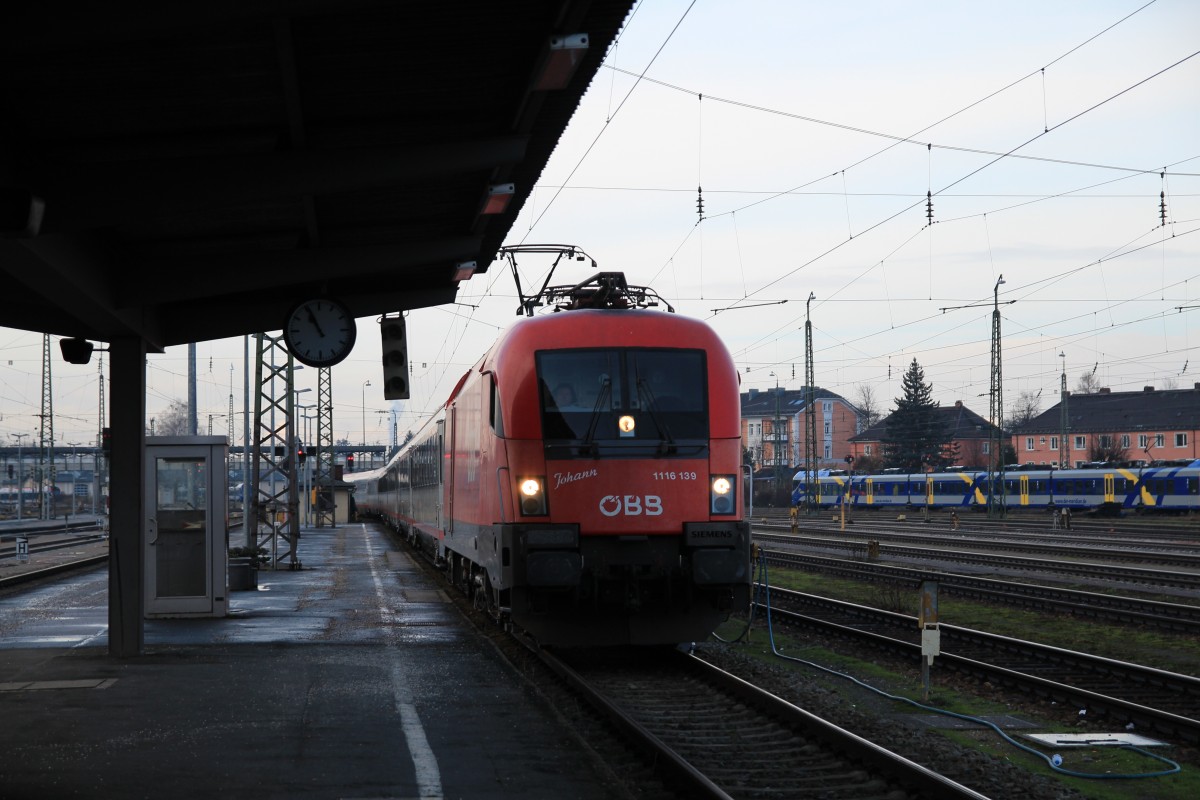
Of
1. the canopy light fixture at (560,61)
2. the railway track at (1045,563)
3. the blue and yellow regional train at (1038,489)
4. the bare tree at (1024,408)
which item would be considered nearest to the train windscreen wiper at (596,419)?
the canopy light fixture at (560,61)

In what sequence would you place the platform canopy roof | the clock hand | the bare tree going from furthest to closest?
the bare tree → the clock hand → the platform canopy roof

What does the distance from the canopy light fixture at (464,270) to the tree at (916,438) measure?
72.1 metres

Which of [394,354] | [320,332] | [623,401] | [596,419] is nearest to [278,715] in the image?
[596,419]

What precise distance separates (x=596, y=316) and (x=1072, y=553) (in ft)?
73.1

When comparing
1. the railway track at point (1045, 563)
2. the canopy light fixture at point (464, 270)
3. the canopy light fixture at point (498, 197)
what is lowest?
the railway track at point (1045, 563)

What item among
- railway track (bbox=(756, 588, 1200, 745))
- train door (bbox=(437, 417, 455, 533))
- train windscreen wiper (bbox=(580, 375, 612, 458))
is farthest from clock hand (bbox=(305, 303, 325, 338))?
railway track (bbox=(756, 588, 1200, 745))

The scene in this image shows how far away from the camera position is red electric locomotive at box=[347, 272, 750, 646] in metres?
11.9

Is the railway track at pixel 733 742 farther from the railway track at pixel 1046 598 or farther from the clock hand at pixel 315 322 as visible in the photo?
the railway track at pixel 1046 598

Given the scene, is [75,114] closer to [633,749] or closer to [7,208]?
[7,208]

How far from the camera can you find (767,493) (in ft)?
316

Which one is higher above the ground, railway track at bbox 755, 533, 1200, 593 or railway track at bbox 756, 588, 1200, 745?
railway track at bbox 756, 588, 1200, 745

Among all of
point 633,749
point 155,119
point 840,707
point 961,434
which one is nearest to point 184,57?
point 155,119

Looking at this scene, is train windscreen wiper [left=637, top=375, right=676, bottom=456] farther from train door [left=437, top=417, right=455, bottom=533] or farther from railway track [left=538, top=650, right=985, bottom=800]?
train door [left=437, top=417, right=455, bottom=533]

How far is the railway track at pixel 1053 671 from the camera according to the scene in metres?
10.4
